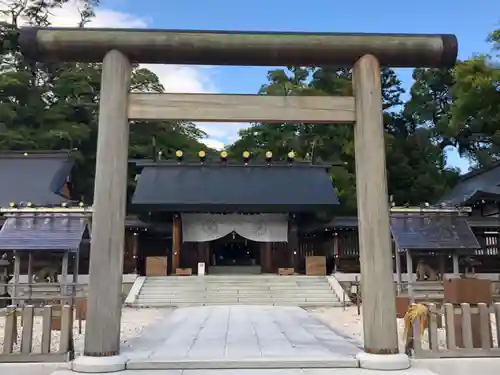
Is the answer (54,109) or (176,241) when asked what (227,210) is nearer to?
(176,241)

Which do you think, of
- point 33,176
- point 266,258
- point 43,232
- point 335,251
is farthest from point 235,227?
point 33,176

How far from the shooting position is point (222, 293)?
53.7 feet

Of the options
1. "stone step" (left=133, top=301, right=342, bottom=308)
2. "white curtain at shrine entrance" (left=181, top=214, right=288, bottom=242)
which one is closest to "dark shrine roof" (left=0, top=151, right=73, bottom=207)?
"white curtain at shrine entrance" (left=181, top=214, right=288, bottom=242)

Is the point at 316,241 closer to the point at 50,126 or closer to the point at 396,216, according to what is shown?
the point at 396,216

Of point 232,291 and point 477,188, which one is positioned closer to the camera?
point 232,291

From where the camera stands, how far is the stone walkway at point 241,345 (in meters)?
4.79

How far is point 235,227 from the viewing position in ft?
67.9

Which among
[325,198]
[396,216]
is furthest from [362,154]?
[325,198]

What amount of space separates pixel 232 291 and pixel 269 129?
19238 mm

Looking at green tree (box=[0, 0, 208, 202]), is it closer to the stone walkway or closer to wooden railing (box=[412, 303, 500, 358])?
the stone walkway

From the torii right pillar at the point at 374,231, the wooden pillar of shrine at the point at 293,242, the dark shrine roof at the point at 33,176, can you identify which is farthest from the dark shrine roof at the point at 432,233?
the dark shrine roof at the point at 33,176

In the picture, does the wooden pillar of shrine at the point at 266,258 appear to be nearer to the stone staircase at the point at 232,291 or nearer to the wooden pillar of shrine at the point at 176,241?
the stone staircase at the point at 232,291

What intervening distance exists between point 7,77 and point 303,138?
18.1m

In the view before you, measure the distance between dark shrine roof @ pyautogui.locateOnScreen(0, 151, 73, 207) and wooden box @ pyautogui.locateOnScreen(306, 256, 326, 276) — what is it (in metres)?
10.8
